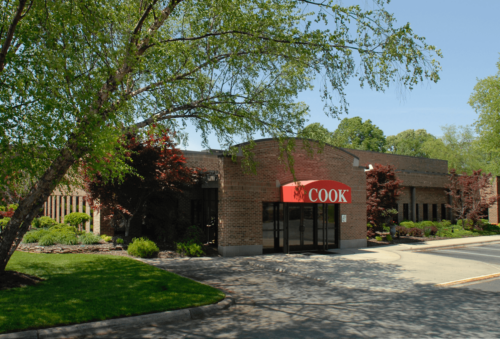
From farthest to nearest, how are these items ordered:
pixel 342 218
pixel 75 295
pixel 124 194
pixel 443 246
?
pixel 443 246 → pixel 342 218 → pixel 124 194 → pixel 75 295

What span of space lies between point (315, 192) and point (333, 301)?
24.9ft

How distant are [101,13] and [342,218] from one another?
14.1 m

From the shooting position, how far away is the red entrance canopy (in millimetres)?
15875

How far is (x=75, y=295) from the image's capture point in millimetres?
8328

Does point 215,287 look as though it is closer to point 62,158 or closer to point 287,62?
point 62,158

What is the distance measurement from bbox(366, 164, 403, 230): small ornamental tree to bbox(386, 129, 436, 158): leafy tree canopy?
2092 inches

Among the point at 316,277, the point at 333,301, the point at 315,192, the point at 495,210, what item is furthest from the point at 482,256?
the point at 495,210

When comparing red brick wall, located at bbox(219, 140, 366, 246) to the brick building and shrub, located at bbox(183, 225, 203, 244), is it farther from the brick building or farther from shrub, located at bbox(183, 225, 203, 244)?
shrub, located at bbox(183, 225, 203, 244)

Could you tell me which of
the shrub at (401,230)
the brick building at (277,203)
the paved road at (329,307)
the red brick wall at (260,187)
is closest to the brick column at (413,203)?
the shrub at (401,230)

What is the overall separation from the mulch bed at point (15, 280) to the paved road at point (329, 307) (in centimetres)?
389

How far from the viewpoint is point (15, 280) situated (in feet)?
30.8

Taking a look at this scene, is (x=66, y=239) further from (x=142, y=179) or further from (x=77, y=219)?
(x=142, y=179)

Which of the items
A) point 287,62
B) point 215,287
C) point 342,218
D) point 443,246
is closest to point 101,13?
point 287,62

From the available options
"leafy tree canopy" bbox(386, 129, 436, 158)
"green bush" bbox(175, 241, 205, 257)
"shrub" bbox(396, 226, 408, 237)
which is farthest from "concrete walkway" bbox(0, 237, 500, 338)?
"leafy tree canopy" bbox(386, 129, 436, 158)
